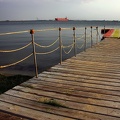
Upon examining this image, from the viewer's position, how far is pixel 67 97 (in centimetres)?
384

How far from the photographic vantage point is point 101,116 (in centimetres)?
312

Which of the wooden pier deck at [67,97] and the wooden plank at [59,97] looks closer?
the wooden pier deck at [67,97]

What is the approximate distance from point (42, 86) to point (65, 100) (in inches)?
36.0

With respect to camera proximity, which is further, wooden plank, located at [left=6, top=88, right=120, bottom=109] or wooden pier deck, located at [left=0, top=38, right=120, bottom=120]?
wooden plank, located at [left=6, top=88, right=120, bottom=109]

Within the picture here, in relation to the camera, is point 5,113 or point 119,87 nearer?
point 5,113

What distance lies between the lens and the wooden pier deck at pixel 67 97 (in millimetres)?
3199

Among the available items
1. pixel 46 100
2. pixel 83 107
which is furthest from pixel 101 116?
pixel 46 100

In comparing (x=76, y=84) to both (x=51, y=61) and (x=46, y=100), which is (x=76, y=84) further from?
(x=51, y=61)

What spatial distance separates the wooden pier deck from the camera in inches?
126

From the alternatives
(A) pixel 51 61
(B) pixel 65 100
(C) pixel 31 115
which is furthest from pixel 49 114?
(A) pixel 51 61

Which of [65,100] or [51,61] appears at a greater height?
[65,100]

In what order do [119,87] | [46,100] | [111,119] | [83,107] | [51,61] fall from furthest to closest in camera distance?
[51,61] → [119,87] → [46,100] → [83,107] → [111,119]

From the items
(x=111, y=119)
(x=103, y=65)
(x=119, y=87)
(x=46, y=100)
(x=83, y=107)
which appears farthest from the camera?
(x=103, y=65)

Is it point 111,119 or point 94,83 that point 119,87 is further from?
point 111,119
